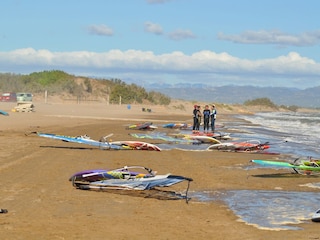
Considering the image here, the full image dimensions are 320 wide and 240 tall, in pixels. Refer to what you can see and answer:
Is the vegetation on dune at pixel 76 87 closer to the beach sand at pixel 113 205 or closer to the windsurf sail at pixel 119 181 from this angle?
the beach sand at pixel 113 205

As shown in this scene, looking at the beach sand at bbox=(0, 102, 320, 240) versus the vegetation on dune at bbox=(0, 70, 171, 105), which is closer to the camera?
the beach sand at bbox=(0, 102, 320, 240)

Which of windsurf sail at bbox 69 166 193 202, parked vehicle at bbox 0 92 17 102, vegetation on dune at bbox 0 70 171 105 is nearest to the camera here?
windsurf sail at bbox 69 166 193 202

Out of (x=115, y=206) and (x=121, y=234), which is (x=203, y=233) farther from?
(x=115, y=206)

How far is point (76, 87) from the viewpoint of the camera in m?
83.7

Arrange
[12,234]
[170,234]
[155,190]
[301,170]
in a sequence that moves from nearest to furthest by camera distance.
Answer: [12,234], [170,234], [155,190], [301,170]

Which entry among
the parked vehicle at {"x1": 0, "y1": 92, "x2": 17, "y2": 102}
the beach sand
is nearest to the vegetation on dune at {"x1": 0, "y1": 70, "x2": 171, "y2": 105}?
the parked vehicle at {"x1": 0, "y1": 92, "x2": 17, "y2": 102}

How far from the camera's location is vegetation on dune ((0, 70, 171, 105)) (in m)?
78.8

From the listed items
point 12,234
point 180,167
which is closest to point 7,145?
point 180,167

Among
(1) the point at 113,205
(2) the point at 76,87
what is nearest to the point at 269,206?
(1) the point at 113,205

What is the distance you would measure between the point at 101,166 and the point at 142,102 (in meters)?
73.5

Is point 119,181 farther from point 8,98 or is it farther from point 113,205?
point 8,98

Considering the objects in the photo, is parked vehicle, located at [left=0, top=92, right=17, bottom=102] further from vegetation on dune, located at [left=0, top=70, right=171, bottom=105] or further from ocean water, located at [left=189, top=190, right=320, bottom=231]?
ocean water, located at [left=189, top=190, right=320, bottom=231]

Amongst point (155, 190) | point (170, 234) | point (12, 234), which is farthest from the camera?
A: point (155, 190)

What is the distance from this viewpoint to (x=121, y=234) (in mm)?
7410
